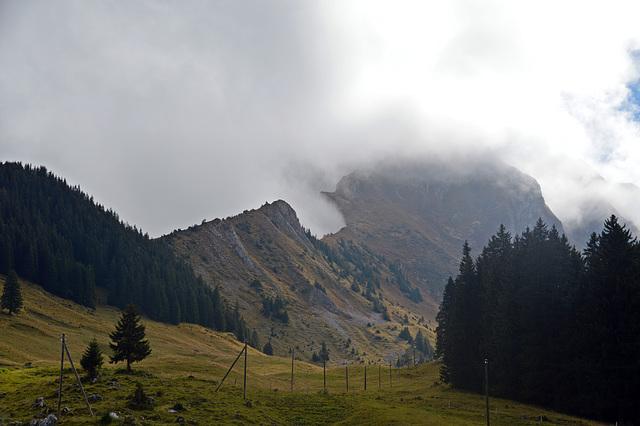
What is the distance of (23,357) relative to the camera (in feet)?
274

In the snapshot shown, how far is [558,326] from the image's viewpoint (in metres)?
59.4

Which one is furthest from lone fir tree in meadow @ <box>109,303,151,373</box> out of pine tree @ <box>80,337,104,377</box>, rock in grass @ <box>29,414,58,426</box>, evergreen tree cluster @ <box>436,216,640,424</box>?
evergreen tree cluster @ <box>436,216,640,424</box>

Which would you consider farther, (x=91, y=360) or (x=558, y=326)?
(x=558, y=326)

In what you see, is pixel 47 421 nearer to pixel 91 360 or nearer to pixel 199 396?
pixel 91 360

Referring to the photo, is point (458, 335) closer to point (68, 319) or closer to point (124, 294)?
point (68, 319)

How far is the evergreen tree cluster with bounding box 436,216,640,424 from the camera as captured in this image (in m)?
48.9

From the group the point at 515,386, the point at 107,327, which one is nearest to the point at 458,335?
the point at 515,386

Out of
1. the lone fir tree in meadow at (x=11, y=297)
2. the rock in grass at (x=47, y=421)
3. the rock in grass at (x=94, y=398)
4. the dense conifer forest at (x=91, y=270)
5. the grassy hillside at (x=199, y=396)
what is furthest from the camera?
the dense conifer forest at (x=91, y=270)

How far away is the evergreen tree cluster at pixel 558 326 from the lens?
4894 centimetres

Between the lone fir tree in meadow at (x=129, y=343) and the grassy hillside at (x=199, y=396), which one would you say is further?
the lone fir tree in meadow at (x=129, y=343)

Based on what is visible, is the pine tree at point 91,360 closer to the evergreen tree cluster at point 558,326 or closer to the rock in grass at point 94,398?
the rock in grass at point 94,398

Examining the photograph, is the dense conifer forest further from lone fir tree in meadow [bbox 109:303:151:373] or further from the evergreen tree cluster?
the evergreen tree cluster

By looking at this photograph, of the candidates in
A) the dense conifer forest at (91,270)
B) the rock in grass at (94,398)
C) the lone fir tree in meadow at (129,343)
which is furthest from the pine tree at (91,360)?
the dense conifer forest at (91,270)

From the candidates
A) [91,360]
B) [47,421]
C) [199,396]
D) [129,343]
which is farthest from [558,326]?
[129,343]
